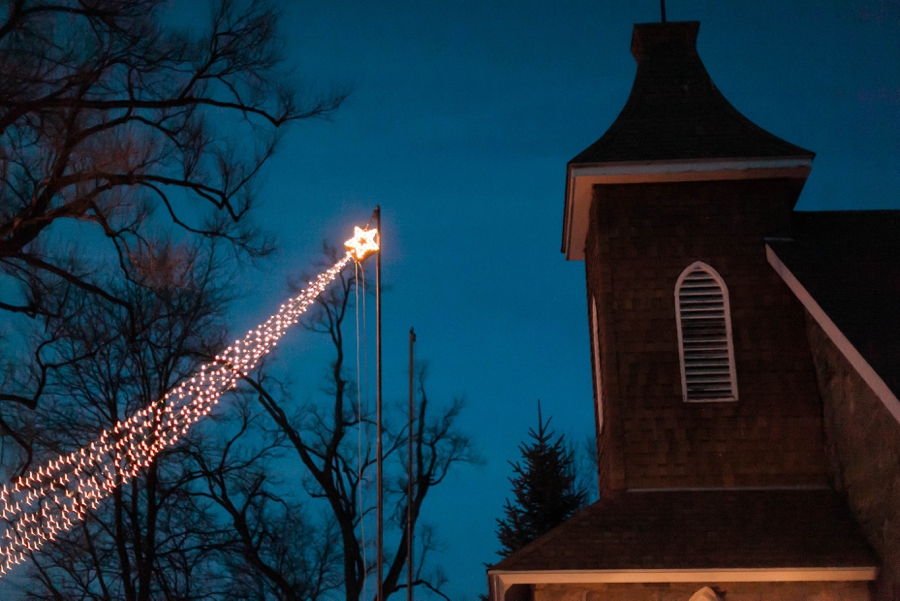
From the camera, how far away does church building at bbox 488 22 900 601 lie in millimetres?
11383

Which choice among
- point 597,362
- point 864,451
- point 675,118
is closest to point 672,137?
point 675,118

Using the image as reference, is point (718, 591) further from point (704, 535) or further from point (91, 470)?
point (91, 470)

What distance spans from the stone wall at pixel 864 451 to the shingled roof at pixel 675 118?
113 inches

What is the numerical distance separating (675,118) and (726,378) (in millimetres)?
4234

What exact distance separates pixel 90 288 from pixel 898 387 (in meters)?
9.62

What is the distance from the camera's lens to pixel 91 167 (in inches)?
476

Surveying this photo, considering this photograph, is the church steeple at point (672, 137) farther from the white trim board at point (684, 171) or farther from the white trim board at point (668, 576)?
the white trim board at point (668, 576)

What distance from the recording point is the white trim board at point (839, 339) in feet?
32.5

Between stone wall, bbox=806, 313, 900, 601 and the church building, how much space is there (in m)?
0.03

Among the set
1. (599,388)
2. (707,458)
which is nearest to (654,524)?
(707,458)

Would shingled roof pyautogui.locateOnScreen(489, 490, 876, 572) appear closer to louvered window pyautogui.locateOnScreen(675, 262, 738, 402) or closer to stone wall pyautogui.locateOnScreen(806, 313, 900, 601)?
stone wall pyautogui.locateOnScreen(806, 313, 900, 601)

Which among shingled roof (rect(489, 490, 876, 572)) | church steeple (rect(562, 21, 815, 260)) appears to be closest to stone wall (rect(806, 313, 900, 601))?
shingled roof (rect(489, 490, 876, 572))

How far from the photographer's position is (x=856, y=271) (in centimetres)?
1266

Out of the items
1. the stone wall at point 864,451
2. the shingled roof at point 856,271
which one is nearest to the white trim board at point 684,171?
the shingled roof at point 856,271
